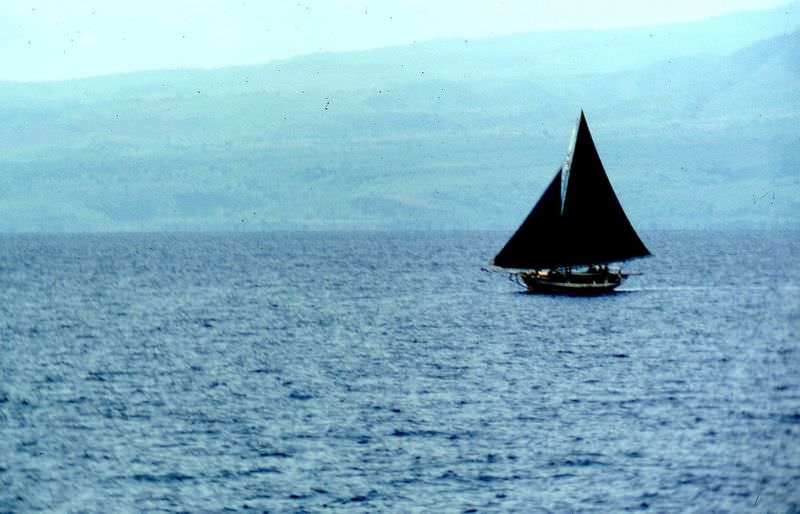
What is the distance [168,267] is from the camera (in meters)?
178

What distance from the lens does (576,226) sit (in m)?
97.6

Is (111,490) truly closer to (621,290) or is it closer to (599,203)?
(599,203)

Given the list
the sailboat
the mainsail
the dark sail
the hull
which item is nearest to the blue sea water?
the hull

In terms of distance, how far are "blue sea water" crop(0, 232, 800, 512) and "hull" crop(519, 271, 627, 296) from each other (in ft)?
4.38

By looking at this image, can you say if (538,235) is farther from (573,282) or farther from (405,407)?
(405,407)

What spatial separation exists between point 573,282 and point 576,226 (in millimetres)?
5132

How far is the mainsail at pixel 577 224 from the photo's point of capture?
97312 mm

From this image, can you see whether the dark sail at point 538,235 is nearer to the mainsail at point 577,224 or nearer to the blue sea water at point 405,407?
the mainsail at point 577,224

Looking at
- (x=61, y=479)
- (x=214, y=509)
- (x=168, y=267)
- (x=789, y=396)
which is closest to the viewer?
(x=214, y=509)

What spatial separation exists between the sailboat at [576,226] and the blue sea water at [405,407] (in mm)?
3643

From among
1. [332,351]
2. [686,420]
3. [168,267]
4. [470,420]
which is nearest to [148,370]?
[332,351]

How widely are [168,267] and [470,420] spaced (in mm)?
134421

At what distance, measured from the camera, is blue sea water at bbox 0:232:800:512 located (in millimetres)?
38625

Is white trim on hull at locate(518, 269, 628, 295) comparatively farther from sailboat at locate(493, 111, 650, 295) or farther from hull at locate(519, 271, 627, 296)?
sailboat at locate(493, 111, 650, 295)
